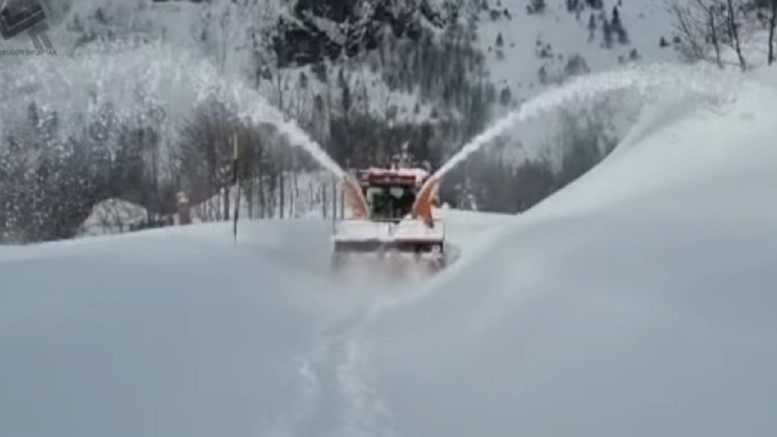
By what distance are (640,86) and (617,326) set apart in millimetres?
21622

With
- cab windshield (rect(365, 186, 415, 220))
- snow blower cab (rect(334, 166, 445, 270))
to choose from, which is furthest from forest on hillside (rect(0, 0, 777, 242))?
snow blower cab (rect(334, 166, 445, 270))

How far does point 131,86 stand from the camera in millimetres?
51531

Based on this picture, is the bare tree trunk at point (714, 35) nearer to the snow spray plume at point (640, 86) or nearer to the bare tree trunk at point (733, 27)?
the bare tree trunk at point (733, 27)

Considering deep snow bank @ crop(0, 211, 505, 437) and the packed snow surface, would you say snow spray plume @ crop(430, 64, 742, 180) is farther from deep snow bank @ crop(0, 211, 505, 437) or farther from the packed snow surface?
deep snow bank @ crop(0, 211, 505, 437)

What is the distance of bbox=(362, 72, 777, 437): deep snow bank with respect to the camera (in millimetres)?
7699

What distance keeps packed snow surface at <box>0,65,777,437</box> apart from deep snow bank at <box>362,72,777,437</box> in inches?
1.0

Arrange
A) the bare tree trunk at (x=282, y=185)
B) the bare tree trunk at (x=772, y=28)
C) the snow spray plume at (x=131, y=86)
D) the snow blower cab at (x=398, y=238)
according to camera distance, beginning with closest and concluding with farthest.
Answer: the snow blower cab at (x=398, y=238)
the bare tree trunk at (x=772, y=28)
the snow spray plume at (x=131, y=86)
the bare tree trunk at (x=282, y=185)

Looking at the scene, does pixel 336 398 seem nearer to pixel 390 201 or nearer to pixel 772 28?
pixel 390 201

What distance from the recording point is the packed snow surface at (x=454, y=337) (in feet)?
25.8

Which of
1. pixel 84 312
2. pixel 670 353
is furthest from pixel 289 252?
pixel 670 353

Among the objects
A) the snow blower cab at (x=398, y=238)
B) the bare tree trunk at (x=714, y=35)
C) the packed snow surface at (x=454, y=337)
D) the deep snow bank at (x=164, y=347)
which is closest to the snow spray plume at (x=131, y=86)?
the snow blower cab at (x=398, y=238)

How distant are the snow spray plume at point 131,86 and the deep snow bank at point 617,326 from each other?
730 centimetres

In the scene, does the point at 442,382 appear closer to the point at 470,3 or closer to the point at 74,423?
the point at 74,423

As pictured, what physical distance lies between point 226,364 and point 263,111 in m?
28.8
